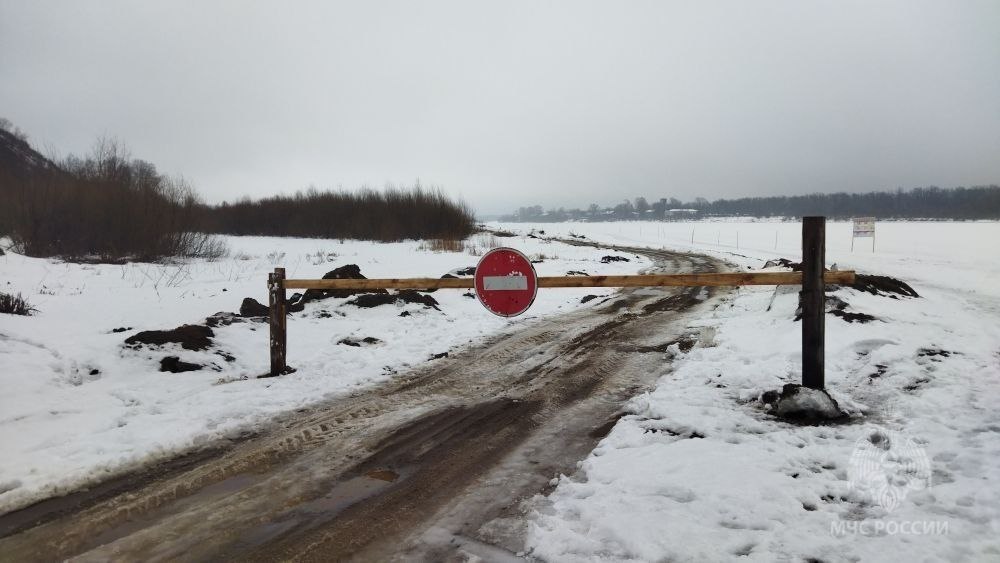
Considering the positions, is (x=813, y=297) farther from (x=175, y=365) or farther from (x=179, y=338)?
(x=179, y=338)

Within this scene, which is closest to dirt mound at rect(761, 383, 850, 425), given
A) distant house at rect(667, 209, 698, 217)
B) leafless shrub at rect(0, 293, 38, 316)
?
leafless shrub at rect(0, 293, 38, 316)

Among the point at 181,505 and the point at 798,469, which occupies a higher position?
the point at 798,469

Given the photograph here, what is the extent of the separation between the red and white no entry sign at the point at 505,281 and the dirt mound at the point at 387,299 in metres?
5.24

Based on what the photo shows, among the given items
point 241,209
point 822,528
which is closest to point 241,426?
point 822,528

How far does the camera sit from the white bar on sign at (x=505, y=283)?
482 centimetres

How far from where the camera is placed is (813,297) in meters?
4.16

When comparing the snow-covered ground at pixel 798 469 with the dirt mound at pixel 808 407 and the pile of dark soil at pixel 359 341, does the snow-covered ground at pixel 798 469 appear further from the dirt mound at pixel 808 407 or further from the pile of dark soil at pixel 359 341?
the pile of dark soil at pixel 359 341

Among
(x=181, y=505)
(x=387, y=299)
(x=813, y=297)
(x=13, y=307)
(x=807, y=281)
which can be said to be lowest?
(x=181, y=505)

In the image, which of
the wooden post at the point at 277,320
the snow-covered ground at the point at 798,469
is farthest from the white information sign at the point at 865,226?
the wooden post at the point at 277,320

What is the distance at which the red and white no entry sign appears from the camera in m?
4.82

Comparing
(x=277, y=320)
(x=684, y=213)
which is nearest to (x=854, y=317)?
(x=277, y=320)

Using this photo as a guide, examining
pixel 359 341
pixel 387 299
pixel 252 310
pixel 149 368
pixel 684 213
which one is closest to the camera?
pixel 149 368

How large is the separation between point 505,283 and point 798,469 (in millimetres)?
2676

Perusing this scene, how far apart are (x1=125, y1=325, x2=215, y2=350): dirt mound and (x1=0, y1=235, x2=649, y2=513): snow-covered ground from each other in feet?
0.46
